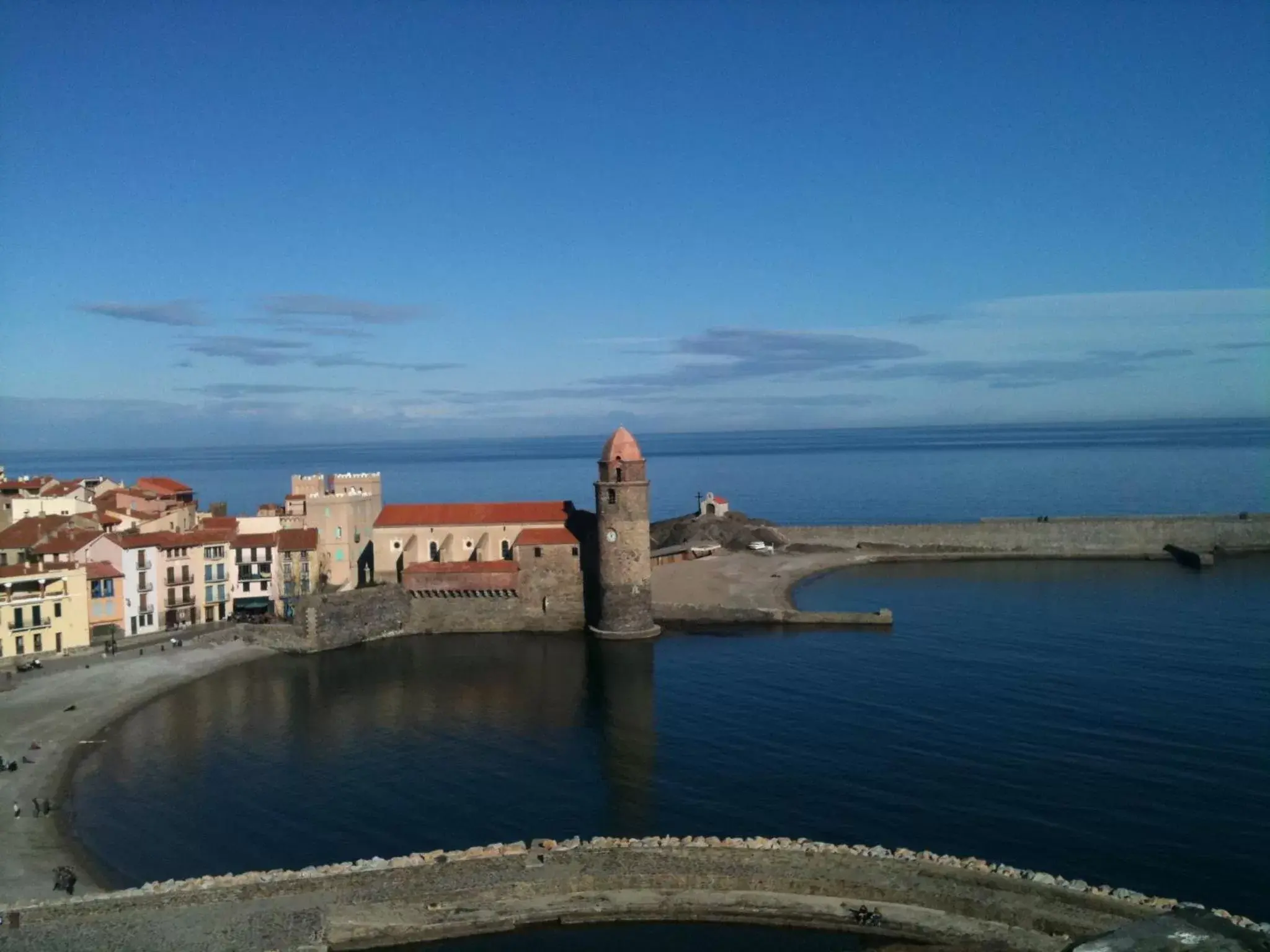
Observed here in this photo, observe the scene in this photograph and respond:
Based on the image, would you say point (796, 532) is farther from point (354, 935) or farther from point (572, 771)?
point (354, 935)

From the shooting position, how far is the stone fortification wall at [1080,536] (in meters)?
73.8

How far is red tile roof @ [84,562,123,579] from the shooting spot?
4541 centimetres

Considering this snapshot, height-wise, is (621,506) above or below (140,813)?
above

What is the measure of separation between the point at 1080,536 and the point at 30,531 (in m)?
71.6

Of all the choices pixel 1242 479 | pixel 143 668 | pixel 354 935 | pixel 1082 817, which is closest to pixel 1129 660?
pixel 1082 817

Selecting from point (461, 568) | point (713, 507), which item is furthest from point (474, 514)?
point (713, 507)

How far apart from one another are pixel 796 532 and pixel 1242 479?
89.6m

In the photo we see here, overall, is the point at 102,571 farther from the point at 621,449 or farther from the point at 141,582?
the point at 621,449

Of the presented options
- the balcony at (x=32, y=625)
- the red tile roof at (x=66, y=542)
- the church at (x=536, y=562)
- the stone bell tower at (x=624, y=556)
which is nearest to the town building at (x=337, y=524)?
the church at (x=536, y=562)

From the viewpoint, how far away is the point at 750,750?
3125 centimetres

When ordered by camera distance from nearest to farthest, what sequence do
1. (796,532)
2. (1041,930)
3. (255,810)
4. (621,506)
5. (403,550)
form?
(1041,930) < (255,810) < (621,506) < (403,550) < (796,532)

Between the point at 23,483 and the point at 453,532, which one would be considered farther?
the point at 23,483

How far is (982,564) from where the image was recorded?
7262 centimetres

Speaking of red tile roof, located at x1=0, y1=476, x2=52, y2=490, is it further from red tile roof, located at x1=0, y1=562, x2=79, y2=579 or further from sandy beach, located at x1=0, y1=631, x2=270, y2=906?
sandy beach, located at x1=0, y1=631, x2=270, y2=906
